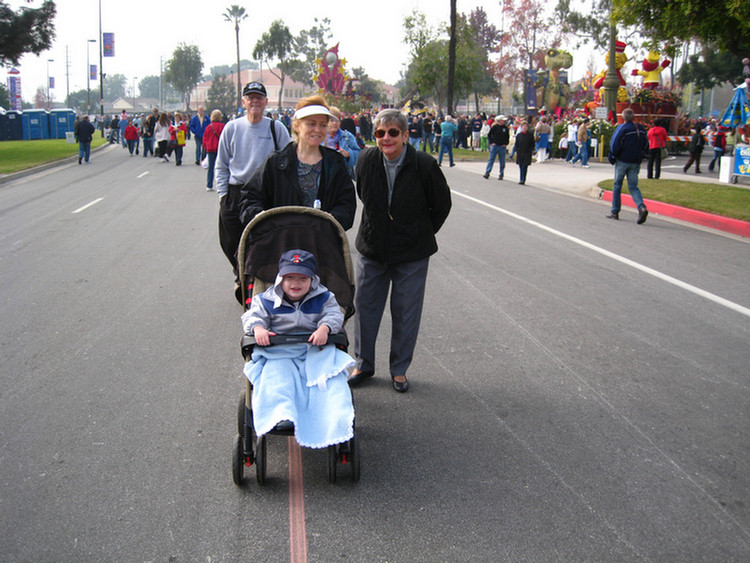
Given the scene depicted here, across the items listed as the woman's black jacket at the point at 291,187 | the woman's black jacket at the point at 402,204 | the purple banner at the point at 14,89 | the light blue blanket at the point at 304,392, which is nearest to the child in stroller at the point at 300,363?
the light blue blanket at the point at 304,392

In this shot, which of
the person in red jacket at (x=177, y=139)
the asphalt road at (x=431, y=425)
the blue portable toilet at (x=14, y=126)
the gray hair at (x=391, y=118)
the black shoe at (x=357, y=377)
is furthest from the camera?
the blue portable toilet at (x=14, y=126)

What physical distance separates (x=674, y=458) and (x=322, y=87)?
44015 mm

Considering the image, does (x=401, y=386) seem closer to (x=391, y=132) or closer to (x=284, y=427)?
(x=284, y=427)

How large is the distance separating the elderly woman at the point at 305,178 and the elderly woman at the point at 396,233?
0.20 meters

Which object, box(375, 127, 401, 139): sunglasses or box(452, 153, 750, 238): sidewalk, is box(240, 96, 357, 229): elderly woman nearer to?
box(375, 127, 401, 139): sunglasses

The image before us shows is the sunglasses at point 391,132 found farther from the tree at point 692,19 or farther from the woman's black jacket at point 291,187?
the tree at point 692,19

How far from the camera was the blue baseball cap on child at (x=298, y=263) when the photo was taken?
3723 mm

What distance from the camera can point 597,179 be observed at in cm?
2089

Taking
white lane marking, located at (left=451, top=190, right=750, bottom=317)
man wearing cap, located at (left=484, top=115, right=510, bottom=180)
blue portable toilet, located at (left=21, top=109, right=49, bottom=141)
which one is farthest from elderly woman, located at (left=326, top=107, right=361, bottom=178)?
blue portable toilet, located at (left=21, top=109, right=49, bottom=141)

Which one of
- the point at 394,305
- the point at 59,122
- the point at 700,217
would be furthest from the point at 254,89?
the point at 59,122

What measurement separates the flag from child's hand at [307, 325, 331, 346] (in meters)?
55.9

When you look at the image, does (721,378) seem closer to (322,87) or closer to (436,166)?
(436,166)

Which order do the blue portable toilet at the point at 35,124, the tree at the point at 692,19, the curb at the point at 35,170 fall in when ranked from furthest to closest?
1. the blue portable toilet at the point at 35,124
2. the curb at the point at 35,170
3. the tree at the point at 692,19

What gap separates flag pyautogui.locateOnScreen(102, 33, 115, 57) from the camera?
5353cm
